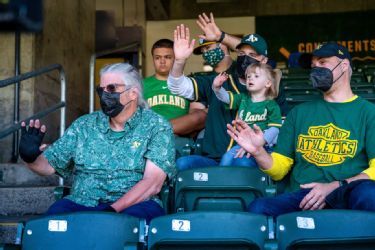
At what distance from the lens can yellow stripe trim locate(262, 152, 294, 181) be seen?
2.60 meters

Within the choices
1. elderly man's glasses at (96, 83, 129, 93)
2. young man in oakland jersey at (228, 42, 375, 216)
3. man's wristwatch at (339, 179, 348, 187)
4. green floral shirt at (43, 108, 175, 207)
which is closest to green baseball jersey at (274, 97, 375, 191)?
young man in oakland jersey at (228, 42, 375, 216)

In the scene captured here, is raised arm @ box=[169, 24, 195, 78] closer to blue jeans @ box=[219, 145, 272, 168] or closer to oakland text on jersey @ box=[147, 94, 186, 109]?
blue jeans @ box=[219, 145, 272, 168]

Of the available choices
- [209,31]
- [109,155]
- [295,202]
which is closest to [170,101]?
[209,31]

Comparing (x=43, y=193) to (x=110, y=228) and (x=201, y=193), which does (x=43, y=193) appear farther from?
(x=110, y=228)

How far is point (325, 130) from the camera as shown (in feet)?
8.52

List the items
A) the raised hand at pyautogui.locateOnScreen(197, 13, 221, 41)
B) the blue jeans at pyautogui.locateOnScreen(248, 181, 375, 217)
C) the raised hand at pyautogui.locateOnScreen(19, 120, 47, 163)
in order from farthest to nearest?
the raised hand at pyautogui.locateOnScreen(197, 13, 221, 41) → the raised hand at pyautogui.locateOnScreen(19, 120, 47, 163) → the blue jeans at pyautogui.locateOnScreen(248, 181, 375, 217)

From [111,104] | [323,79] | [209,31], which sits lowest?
[111,104]

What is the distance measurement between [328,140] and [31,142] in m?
1.38

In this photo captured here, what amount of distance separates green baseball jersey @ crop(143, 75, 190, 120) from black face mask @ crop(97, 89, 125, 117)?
1640 mm

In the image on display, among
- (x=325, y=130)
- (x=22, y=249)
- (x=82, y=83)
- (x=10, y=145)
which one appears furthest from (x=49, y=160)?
(x=82, y=83)

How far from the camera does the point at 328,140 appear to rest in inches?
101

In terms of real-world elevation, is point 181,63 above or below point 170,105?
above

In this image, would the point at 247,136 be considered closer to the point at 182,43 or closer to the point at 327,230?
the point at 327,230

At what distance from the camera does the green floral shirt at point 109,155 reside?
8.32 ft
